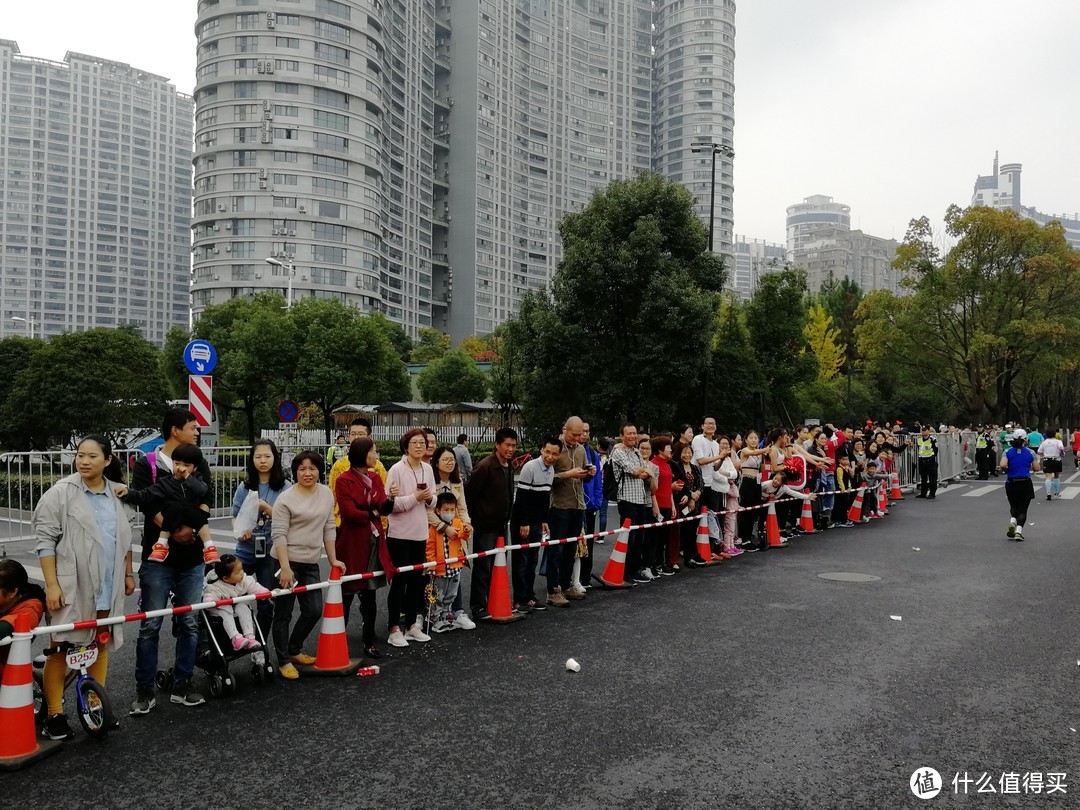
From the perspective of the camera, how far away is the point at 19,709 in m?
4.74

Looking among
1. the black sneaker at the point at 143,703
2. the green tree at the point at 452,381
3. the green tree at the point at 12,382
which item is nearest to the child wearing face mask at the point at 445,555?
the black sneaker at the point at 143,703

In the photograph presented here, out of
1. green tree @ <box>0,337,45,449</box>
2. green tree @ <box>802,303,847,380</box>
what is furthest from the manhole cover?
green tree @ <box>802,303,847,380</box>

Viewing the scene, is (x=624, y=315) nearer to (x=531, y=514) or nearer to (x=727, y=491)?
(x=727, y=491)

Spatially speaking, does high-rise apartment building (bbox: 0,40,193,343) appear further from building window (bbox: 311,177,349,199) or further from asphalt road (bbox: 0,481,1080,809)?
asphalt road (bbox: 0,481,1080,809)

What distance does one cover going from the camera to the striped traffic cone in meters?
17.0

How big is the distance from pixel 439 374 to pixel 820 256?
13434 centimetres

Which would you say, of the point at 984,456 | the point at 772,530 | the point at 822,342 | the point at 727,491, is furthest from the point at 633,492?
the point at 822,342

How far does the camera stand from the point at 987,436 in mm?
31078

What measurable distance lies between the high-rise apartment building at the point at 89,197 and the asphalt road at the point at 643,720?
14385cm

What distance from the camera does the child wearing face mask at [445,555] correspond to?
7.74m

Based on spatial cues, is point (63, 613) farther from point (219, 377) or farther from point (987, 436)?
point (219, 377)

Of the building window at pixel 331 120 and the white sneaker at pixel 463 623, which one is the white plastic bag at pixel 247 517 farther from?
the building window at pixel 331 120

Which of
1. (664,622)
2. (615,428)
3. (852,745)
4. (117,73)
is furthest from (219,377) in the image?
(117,73)

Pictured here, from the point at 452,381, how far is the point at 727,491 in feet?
164
